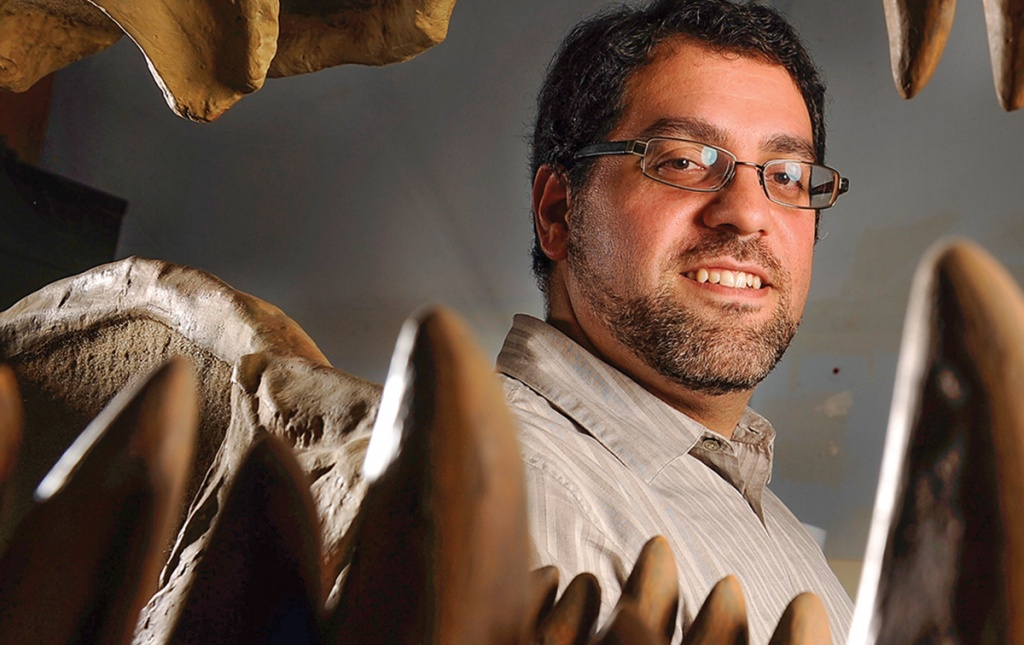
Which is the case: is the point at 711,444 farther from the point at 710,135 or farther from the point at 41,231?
the point at 41,231

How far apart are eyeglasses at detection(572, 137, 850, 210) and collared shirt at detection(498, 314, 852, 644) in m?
0.17

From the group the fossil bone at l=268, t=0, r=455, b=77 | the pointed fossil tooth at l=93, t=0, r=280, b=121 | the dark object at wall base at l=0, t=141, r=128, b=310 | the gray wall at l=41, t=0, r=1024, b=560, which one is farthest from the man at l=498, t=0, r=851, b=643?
the dark object at wall base at l=0, t=141, r=128, b=310

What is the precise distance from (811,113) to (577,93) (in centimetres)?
24

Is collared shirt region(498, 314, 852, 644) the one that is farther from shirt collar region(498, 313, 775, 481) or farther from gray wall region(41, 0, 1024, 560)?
gray wall region(41, 0, 1024, 560)

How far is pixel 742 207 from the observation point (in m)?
0.85

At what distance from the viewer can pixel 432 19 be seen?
18.3 inches

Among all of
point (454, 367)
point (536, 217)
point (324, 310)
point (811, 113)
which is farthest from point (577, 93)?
point (324, 310)

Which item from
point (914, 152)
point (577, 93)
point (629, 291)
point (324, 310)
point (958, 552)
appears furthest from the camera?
point (324, 310)

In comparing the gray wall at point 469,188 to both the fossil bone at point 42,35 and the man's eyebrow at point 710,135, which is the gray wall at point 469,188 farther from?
the fossil bone at point 42,35

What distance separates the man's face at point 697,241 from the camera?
0.86m

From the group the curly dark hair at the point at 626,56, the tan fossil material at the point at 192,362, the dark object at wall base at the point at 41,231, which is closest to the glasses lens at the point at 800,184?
the curly dark hair at the point at 626,56

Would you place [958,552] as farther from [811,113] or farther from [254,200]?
[254,200]

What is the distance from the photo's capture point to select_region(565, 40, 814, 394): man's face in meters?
0.86

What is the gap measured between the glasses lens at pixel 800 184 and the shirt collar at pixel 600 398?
208mm
